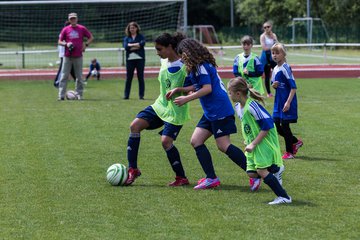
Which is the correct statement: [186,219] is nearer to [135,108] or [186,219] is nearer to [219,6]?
[135,108]

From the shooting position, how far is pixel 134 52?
19.1 metres

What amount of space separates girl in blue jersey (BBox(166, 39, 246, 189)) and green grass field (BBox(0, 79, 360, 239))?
14.0 inches

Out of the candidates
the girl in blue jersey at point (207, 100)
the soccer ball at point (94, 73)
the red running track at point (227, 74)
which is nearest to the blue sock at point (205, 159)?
the girl in blue jersey at point (207, 100)

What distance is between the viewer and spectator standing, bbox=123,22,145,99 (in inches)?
738

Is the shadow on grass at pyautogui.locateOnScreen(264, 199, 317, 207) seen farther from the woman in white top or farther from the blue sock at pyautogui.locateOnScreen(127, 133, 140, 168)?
the woman in white top

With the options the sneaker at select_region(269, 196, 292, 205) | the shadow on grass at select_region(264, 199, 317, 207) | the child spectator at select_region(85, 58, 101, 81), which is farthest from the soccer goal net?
the sneaker at select_region(269, 196, 292, 205)

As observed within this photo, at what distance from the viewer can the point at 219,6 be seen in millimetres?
78312

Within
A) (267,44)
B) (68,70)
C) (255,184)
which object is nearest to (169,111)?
(255,184)

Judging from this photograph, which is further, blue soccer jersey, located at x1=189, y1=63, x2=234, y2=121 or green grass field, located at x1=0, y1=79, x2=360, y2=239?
blue soccer jersey, located at x1=189, y1=63, x2=234, y2=121

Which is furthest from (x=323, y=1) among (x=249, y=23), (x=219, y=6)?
(x=219, y=6)

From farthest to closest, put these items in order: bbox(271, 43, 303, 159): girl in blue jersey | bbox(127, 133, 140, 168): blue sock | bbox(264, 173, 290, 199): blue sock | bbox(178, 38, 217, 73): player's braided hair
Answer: bbox(271, 43, 303, 159): girl in blue jersey → bbox(127, 133, 140, 168): blue sock → bbox(178, 38, 217, 73): player's braided hair → bbox(264, 173, 290, 199): blue sock

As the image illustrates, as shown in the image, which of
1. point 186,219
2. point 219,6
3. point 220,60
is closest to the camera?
point 186,219

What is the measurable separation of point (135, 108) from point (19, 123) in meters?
3.04

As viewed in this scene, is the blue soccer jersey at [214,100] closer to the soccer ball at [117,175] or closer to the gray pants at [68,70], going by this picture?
the soccer ball at [117,175]
